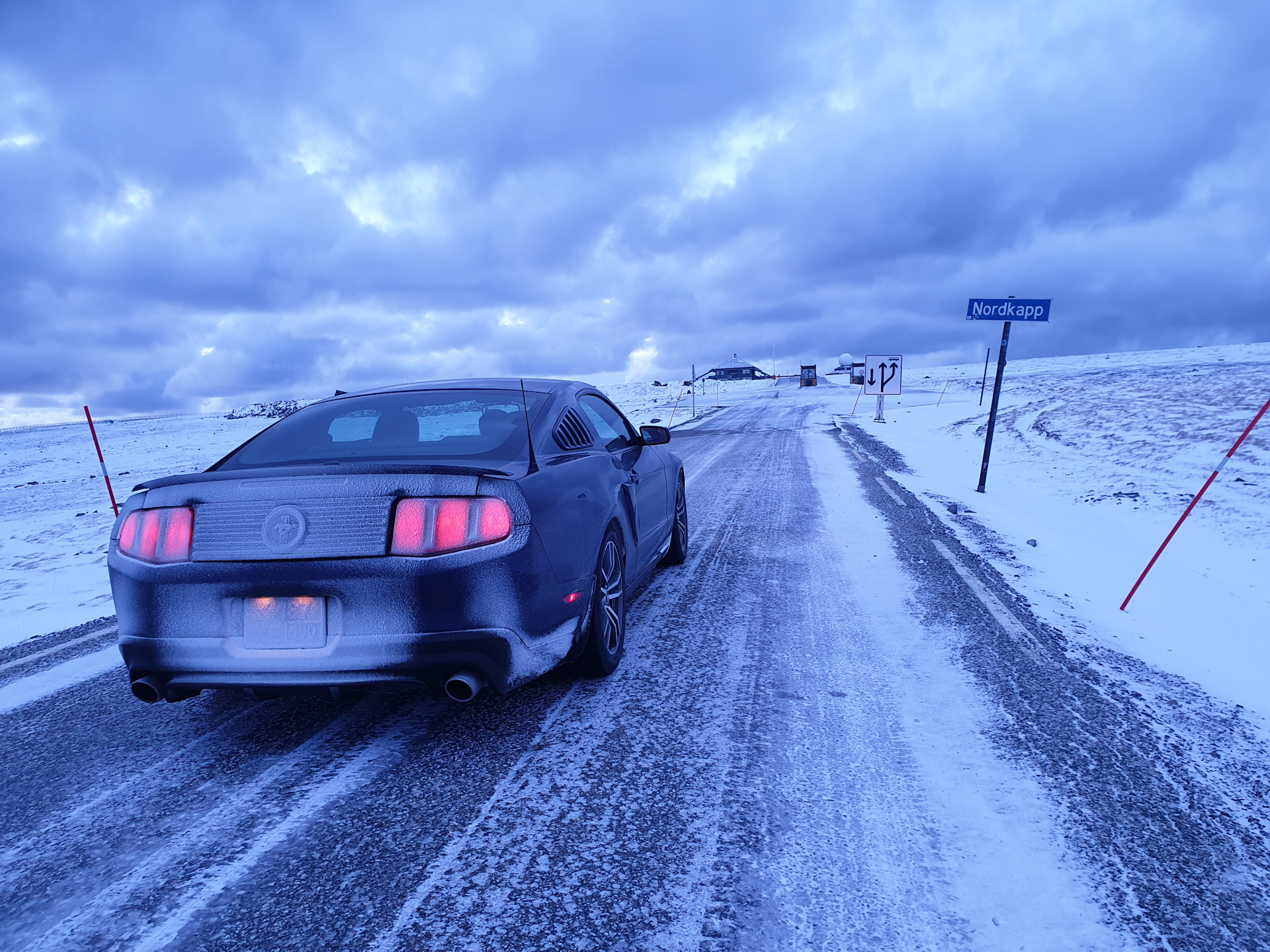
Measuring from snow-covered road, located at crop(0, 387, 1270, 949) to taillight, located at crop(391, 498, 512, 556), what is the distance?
88 cm

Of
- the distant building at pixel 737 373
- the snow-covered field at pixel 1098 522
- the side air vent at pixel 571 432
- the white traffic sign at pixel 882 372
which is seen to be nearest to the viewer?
the side air vent at pixel 571 432

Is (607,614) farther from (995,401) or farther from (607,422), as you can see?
(995,401)

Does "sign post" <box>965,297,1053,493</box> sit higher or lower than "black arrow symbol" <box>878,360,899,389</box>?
higher

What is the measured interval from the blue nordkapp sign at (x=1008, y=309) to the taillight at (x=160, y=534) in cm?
852

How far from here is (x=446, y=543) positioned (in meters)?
2.64

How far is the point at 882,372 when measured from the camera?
22.5 m

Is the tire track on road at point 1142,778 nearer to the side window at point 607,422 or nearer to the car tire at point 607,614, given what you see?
the car tire at point 607,614

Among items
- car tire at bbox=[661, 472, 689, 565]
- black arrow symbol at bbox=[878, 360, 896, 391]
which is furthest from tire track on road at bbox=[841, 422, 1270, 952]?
black arrow symbol at bbox=[878, 360, 896, 391]

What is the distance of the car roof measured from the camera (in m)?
4.02

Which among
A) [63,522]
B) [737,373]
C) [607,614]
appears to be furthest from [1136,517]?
[737,373]

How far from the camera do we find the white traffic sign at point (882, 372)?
22.4 meters

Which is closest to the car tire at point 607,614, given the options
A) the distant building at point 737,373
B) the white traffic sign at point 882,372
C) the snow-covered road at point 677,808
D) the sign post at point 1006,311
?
the snow-covered road at point 677,808

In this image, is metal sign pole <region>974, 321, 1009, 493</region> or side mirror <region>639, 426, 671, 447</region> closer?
side mirror <region>639, 426, 671, 447</region>

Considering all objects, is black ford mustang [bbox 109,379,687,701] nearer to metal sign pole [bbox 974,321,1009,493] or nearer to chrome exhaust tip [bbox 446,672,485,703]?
chrome exhaust tip [bbox 446,672,485,703]
